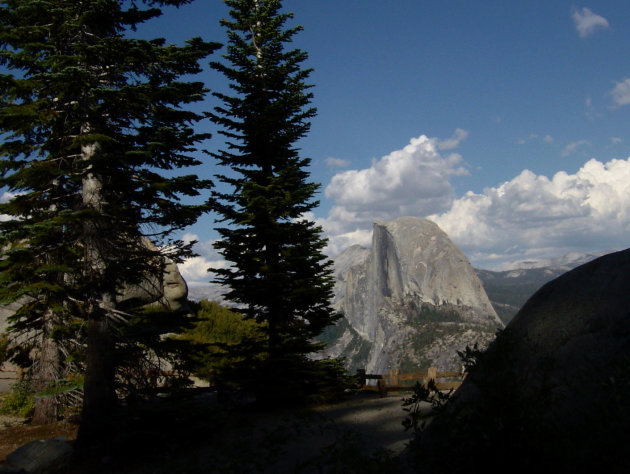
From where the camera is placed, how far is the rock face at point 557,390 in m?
2.84

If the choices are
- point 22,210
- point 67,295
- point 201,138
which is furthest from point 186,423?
point 201,138

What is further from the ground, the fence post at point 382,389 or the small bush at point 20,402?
the small bush at point 20,402

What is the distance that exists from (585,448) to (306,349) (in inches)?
463

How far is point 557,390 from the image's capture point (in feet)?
12.9

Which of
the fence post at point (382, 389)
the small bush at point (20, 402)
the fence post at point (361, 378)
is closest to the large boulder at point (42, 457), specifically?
the small bush at point (20, 402)

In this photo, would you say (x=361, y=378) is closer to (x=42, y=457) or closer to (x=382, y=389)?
(x=382, y=389)

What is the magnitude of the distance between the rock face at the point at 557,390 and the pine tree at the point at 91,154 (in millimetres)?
9115

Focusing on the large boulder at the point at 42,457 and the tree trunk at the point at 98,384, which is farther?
the tree trunk at the point at 98,384

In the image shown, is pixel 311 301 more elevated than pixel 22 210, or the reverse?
pixel 22 210

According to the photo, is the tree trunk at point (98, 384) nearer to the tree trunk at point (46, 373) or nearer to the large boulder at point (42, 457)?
the large boulder at point (42, 457)

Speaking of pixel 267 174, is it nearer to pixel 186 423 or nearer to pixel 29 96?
pixel 29 96

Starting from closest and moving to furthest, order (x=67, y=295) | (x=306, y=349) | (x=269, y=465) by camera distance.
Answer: (x=269, y=465)
(x=67, y=295)
(x=306, y=349)

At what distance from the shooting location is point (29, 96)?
35.4ft

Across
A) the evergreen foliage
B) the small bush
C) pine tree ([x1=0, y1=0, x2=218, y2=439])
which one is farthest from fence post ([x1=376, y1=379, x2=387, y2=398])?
the small bush
